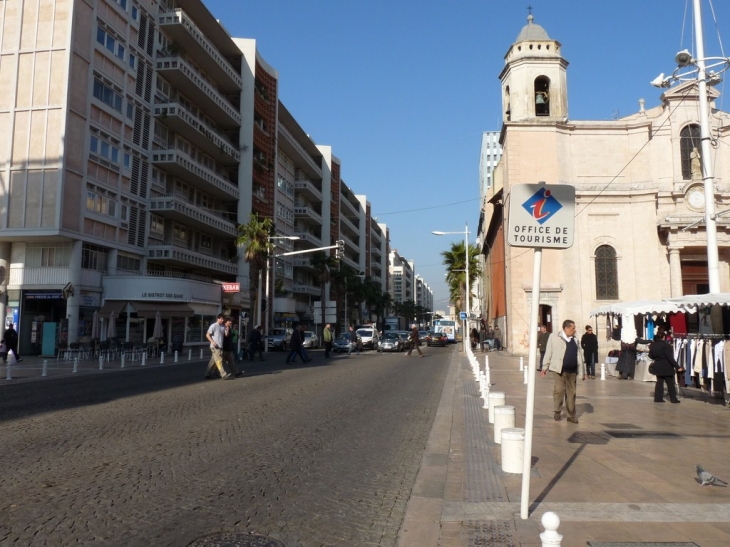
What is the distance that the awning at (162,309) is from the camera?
37.5 m

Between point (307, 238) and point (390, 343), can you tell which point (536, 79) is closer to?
point (390, 343)

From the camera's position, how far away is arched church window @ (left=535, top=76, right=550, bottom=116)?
41.4 metres

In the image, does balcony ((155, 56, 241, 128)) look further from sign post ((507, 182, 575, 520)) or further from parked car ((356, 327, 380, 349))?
sign post ((507, 182, 575, 520))

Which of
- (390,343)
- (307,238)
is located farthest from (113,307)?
(307,238)

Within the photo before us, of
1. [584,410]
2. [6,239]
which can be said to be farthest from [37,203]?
[584,410]

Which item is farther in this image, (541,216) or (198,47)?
(198,47)

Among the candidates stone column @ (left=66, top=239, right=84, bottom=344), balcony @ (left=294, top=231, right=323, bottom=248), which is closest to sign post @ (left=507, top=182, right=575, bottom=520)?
stone column @ (left=66, top=239, right=84, bottom=344)

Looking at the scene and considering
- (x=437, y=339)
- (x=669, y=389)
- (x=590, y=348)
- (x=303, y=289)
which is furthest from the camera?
(x=303, y=289)

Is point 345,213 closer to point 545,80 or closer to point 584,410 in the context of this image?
point 545,80

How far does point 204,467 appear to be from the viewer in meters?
6.83

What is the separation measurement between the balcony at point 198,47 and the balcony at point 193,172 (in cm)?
828

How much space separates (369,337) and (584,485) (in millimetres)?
43135

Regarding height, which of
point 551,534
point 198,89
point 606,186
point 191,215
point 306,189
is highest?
point 198,89

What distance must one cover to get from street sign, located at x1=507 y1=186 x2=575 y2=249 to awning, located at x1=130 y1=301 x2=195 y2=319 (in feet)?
115
